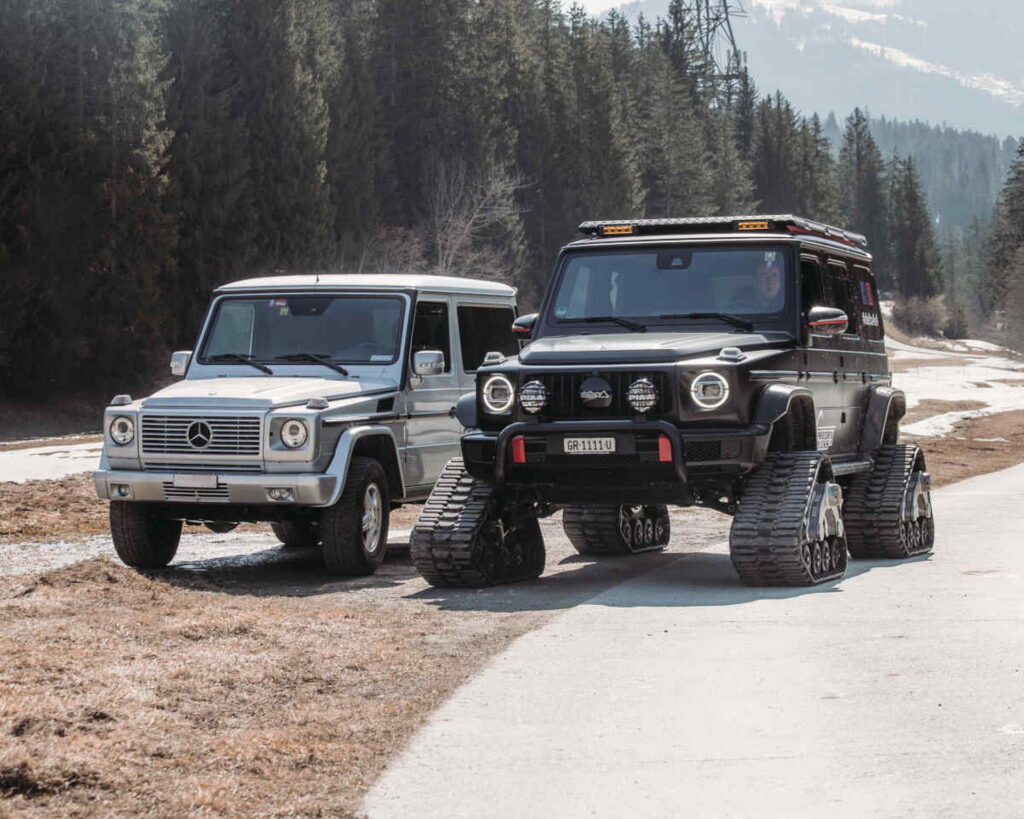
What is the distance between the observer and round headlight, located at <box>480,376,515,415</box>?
1182 cm

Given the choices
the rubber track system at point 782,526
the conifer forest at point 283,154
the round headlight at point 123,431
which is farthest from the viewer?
the conifer forest at point 283,154

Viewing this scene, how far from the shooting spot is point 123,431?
1309cm

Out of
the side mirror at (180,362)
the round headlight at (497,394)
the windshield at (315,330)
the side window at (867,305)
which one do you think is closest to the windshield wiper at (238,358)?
the windshield at (315,330)

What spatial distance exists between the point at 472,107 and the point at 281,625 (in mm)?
71441

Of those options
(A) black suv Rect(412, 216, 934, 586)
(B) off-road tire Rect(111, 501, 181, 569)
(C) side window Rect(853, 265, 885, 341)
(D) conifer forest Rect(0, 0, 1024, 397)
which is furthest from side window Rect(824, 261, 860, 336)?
(D) conifer forest Rect(0, 0, 1024, 397)

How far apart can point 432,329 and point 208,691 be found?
7.02 meters

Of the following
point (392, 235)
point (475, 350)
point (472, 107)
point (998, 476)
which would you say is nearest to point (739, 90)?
point (472, 107)

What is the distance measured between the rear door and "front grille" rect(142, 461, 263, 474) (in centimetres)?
167

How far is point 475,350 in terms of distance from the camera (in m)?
15.4

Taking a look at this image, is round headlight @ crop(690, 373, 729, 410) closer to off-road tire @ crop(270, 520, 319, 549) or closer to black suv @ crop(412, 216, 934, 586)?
black suv @ crop(412, 216, 934, 586)

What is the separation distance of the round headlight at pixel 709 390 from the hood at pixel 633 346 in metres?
0.23

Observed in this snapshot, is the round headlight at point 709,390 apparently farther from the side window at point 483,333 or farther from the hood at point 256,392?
the side window at point 483,333

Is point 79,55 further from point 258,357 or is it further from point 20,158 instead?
point 258,357

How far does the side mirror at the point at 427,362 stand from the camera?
13789mm
